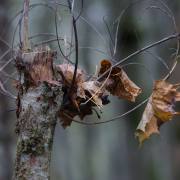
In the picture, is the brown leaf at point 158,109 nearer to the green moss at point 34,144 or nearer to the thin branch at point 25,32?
the green moss at point 34,144

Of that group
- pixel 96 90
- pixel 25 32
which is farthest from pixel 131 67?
pixel 25 32

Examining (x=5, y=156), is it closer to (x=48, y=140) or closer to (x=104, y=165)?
(x=48, y=140)

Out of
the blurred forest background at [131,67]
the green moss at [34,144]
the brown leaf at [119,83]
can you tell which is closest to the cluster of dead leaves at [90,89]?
the brown leaf at [119,83]

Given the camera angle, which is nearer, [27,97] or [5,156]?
[27,97]

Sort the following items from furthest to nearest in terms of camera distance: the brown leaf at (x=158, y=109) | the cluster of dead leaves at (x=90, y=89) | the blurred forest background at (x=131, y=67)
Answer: the blurred forest background at (x=131, y=67)
the brown leaf at (x=158, y=109)
the cluster of dead leaves at (x=90, y=89)

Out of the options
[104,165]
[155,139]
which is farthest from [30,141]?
[104,165]

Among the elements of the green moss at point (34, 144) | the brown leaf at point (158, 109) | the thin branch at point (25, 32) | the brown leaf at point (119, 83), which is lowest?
the green moss at point (34, 144)

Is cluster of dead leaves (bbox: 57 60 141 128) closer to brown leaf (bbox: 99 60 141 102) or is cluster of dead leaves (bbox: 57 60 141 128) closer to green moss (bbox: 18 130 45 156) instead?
brown leaf (bbox: 99 60 141 102)
